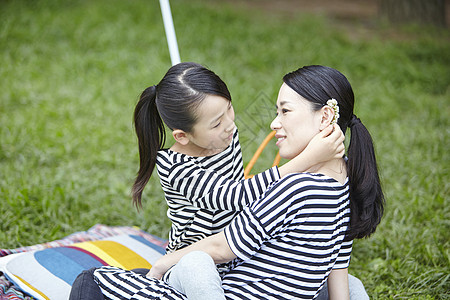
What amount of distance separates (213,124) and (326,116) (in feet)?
1.68

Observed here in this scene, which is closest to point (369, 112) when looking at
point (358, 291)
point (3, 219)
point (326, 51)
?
point (326, 51)

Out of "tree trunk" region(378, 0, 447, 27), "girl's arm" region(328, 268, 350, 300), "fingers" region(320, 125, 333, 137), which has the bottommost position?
"girl's arm" region(328, 268, 350, 300)

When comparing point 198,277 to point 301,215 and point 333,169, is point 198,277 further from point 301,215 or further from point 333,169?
→ point 333,169

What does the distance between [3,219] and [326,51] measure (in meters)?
4.87

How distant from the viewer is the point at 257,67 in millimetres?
6680

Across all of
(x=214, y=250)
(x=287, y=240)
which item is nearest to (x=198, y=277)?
(x=214, y=250)

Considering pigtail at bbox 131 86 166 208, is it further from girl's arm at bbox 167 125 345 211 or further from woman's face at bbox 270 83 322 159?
woman's face at bbox 270 83 322 159

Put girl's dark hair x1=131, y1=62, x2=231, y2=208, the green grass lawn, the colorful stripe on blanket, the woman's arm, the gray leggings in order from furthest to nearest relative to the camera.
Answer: the green grass lawn → the colorful stripe on blanket → girl's dark hair x1=131, y1=62, x2=231, y2=208 → the woman's arm → the gray leggings

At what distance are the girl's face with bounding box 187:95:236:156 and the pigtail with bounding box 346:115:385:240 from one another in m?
0.56

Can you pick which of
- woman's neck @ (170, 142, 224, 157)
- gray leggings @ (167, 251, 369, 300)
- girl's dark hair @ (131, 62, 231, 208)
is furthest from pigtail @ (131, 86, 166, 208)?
gray leggings @ (167, 251, 369, 300)

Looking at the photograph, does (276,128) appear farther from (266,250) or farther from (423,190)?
(423,190)

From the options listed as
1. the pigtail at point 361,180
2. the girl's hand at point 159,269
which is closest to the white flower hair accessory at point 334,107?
the pigtail at point 361,180

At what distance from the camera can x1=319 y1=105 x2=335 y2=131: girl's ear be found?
2.07 metres

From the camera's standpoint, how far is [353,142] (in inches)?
86.2
